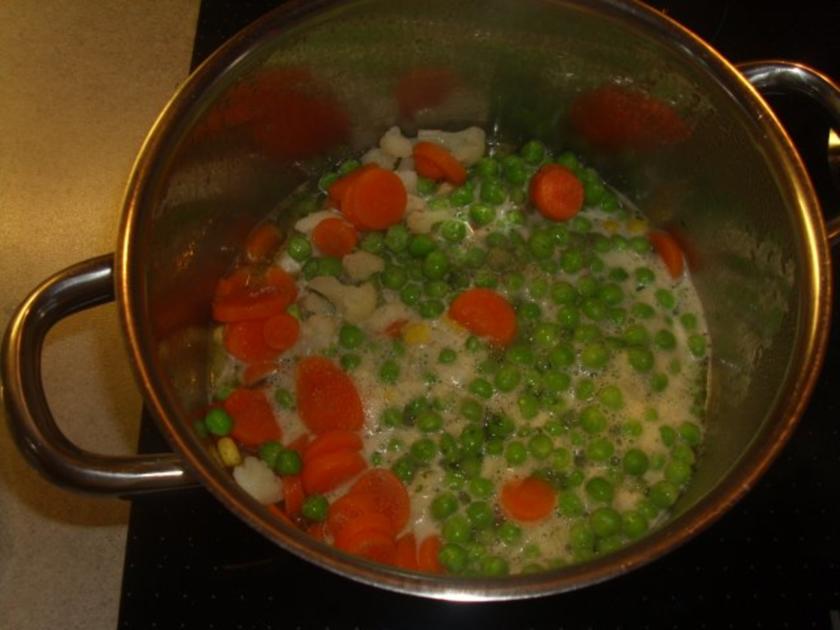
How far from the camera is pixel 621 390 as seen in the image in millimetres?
1876

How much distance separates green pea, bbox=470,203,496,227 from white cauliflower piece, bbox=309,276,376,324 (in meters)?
0.32

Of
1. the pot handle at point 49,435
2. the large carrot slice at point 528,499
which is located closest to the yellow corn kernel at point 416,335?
the large carrot slice at point 528,499

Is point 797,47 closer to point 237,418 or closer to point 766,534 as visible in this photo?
point 766,534

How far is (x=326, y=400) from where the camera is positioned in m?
1.80

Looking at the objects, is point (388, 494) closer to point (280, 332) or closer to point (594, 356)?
point (280, 332)

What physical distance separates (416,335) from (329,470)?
1.21 feet

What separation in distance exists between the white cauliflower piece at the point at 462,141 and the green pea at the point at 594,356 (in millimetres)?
548

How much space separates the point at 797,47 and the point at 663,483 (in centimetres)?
117

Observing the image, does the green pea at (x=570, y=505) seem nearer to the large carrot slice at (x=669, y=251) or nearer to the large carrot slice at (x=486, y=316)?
the large carrot slice at (x=486, y=316)

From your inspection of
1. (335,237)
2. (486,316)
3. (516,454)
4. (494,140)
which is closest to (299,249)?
(335,237)

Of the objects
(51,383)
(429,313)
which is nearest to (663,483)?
(429,313)

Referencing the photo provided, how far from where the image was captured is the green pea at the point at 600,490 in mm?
1760

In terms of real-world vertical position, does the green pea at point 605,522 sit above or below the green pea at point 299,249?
below

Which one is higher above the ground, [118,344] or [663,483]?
[663,483]
